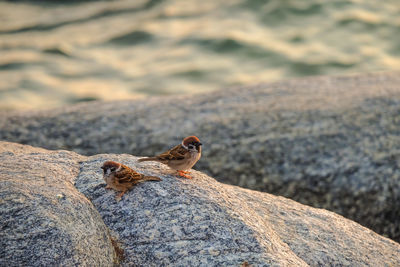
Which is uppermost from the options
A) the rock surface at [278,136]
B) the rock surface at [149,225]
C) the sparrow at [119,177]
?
the sparrow at [119,177]

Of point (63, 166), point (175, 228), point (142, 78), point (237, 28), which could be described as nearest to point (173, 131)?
point (63, 166)

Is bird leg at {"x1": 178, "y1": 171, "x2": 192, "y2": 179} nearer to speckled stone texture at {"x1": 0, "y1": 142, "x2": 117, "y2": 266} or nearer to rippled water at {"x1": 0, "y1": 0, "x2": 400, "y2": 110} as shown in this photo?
speckled stone texture at {"x1": 0, "y1": 142, "x2": 117, "y2": 266}

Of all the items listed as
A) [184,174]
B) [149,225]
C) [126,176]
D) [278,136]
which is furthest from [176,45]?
[149,225]

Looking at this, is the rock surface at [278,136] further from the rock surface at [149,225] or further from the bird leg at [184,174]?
the bird leg at [184,174]

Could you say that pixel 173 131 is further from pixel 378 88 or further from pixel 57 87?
pixel 57 87

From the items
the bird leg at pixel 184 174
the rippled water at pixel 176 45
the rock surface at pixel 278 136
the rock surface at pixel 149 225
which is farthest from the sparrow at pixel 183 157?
the rippled water at pixel 176 45

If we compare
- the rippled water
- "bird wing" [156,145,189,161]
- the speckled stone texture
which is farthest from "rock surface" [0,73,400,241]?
the rippled water
